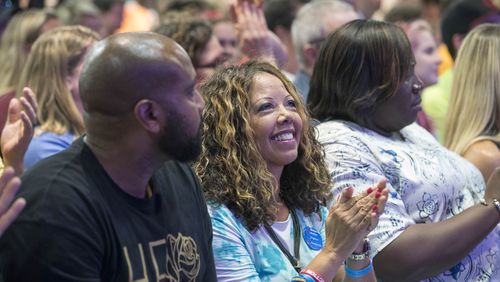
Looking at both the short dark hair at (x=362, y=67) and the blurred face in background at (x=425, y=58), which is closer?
the short dark hair at (x=362, y=67)

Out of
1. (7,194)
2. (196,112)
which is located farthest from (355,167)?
(7,194)

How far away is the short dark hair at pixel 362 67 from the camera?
146 inches

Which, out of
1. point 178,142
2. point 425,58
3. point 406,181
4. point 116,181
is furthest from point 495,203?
point 425,58

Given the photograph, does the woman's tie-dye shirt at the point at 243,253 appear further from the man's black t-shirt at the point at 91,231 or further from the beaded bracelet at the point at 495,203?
the beaded bracelet at the point at 495,203

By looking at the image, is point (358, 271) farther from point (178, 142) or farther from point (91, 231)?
point (91, 231)

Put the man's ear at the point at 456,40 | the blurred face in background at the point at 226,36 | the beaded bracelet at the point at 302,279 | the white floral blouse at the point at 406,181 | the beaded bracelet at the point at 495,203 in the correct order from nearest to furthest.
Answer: the beaded bracelet at the point at 302,279, the white floral blouse at the point at 406,181, the beaded bracelet at the point at 495,203, the blurred face in background at the point at 226,36, the man's ear at the point at 456,40

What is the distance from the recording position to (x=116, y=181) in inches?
104

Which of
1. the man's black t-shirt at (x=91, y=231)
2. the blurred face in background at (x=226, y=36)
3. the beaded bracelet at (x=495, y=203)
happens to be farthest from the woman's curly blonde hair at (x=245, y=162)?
the blurred face in background at (x=226, y=36)

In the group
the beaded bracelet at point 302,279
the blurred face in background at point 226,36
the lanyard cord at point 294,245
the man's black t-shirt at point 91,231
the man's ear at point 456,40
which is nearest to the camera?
the man's black t-shirt at point 91,231

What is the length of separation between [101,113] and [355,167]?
1.22 m

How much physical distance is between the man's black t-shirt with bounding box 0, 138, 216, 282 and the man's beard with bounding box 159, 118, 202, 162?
0.15 m

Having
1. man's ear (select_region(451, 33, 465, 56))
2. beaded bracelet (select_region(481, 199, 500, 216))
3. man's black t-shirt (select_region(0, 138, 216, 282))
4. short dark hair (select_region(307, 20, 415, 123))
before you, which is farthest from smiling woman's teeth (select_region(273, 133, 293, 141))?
man's ear (select_region(451, 33, 465, 56))

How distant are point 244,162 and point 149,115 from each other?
29.2 inches

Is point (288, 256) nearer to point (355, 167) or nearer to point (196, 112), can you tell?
point (355, 167)
